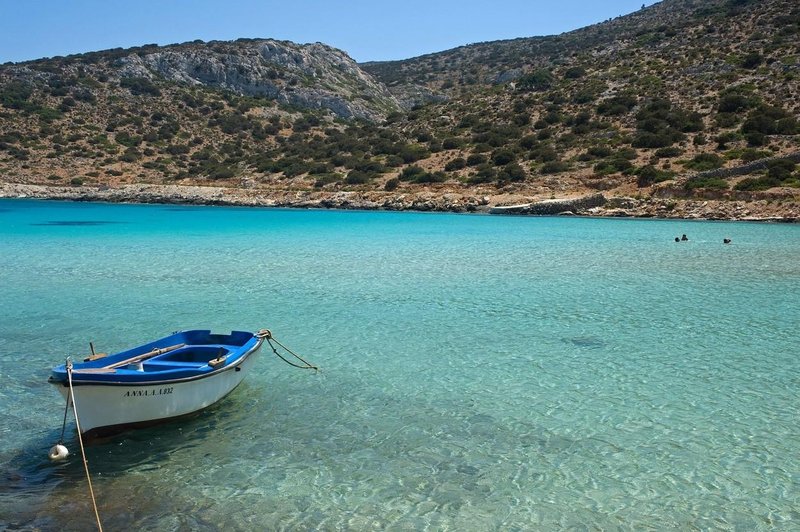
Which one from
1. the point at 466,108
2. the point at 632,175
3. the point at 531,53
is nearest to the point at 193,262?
the point at 632,175

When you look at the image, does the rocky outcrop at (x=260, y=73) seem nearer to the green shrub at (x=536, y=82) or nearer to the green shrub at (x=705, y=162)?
the green shrub at (x=536, y=82)

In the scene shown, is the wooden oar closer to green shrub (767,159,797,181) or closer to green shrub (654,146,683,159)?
green shrub (767,159,797,181)

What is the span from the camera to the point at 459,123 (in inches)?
2482

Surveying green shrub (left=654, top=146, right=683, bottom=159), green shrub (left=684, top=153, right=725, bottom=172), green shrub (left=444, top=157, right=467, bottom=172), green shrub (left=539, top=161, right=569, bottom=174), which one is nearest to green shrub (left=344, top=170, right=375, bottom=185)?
green shrub (left=444, top=157, right=467, bottom=172)

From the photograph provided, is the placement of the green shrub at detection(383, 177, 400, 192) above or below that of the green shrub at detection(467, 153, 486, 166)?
below

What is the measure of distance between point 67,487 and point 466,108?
64.4 meters

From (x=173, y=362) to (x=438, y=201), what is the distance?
40049 millimetres

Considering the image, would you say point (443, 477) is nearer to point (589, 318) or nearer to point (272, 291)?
point (589, 318)

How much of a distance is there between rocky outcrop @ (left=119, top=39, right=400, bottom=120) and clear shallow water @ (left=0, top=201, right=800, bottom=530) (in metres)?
70.5

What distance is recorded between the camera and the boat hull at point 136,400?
6493 millimetres

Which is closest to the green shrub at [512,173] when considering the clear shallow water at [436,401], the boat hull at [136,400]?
the clear shallow water at [436,401]

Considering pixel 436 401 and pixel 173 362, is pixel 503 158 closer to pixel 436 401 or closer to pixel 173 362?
pixel 436 401

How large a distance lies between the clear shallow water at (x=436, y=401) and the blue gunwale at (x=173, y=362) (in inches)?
24.8

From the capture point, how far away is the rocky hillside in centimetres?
4562
